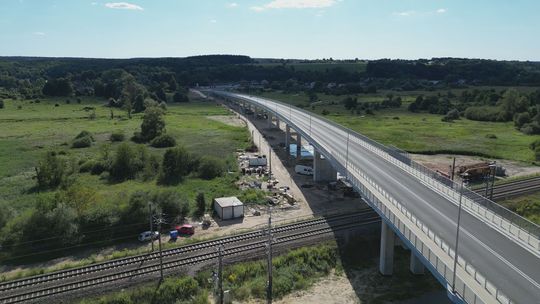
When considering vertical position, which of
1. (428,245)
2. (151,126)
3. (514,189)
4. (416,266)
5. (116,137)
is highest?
(428,245)

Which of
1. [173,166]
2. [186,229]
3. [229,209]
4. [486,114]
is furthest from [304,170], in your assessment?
[486,114]

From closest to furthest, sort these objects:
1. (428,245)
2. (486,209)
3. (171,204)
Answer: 1. (428,245)
2. (486,209)
3. (171,204)

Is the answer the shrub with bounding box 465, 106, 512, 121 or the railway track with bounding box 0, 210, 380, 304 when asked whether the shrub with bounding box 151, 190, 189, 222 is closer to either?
the railway track with bounding box 0, 210, 380, 304

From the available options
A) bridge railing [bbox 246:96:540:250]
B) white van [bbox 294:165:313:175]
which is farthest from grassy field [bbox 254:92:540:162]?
bridge railing [bbox 246:96:540:250]

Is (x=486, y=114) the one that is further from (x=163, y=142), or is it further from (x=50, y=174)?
(x=50, y=174)

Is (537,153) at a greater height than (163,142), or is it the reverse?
(537,153)

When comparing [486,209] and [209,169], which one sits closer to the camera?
[486,209]

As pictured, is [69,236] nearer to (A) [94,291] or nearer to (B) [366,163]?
(A) [94,291]

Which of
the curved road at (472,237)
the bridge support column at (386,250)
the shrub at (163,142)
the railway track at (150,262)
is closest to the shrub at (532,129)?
the curved road at (472,237)
